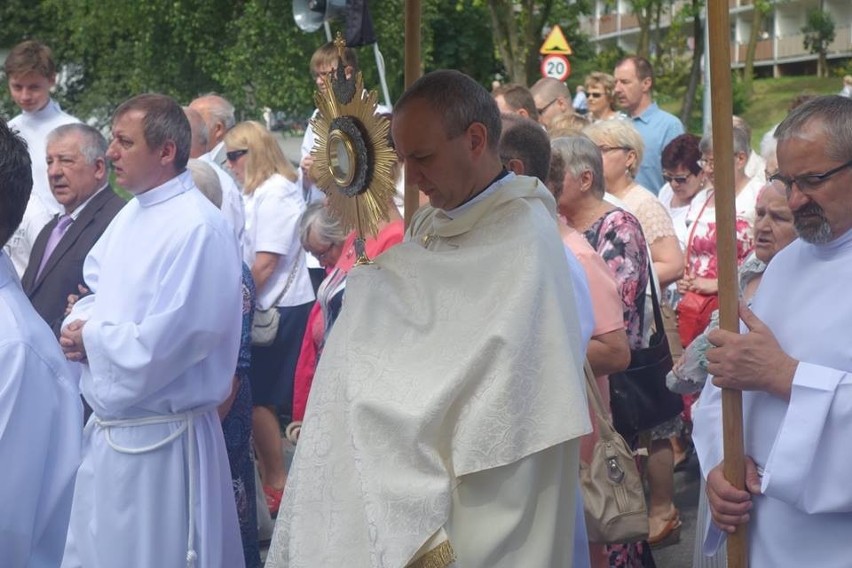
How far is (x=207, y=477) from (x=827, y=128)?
2.41m

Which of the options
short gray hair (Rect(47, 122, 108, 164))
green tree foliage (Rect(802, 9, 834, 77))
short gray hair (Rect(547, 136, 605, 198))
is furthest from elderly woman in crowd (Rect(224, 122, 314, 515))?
green tree foliage (Rect(802, 9, 834, 77))

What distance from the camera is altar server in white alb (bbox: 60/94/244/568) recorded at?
4.15m

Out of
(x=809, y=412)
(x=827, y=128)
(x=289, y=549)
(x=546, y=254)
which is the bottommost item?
(x=289, y=549)

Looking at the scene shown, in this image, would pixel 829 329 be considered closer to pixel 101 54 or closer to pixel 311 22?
pixel 311 22

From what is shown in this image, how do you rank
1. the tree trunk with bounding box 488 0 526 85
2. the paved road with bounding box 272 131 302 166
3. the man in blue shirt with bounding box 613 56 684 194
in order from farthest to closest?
the paved road with bounding box 272 131 302 166 < the tree trunk with bounding box 488 0 526 85 < the man in blue shirt with bounding box 613 56 684 194

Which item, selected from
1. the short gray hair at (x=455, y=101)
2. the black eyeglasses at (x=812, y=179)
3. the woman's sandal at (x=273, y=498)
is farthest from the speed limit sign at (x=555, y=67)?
the black eyeglasses at (x=812, y=179)

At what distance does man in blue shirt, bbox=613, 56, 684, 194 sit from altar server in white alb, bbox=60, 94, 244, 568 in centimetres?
427

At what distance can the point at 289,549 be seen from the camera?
294 centimetres

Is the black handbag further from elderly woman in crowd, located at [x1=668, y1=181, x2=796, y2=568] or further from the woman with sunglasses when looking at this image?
Result: the woman with sunglasses

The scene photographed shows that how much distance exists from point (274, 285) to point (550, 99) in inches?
83.9

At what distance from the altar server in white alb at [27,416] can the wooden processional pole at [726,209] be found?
1546 millimetres

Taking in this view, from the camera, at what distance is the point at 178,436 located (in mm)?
4281

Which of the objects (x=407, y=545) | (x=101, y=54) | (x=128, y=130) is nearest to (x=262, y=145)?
(x=128, y=130)

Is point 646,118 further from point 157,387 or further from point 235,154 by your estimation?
point 157,387
